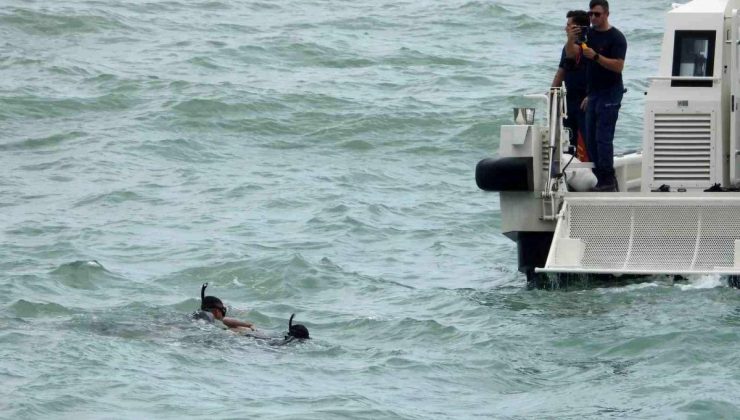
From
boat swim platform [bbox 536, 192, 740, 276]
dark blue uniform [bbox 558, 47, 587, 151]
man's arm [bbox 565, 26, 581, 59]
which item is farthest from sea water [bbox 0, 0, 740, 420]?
man's arm [bbox 565, 26, 581, 59]

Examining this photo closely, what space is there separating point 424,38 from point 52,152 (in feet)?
34.3

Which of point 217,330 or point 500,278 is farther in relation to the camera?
point 500,278

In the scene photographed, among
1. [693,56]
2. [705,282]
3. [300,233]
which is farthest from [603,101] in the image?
[300,233]

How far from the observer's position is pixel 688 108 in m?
13.6

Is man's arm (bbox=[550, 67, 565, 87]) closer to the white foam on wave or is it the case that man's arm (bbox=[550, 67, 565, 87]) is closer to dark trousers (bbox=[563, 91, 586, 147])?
dark trousers (bbox=[563, 91, 586, 147])

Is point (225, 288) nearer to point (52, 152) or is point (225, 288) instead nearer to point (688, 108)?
point (688, 108)

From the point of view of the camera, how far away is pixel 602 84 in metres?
13.6

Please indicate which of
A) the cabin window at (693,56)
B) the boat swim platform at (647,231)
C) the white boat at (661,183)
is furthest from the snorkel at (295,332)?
the cabin window at (693,56)

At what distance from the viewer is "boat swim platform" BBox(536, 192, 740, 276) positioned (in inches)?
506

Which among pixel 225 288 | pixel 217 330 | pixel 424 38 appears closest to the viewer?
pixel 217 330

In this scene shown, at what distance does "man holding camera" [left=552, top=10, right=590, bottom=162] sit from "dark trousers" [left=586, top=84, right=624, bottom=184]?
25 cm

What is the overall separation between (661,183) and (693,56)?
103cm

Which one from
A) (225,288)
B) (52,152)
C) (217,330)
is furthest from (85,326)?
(52,152)

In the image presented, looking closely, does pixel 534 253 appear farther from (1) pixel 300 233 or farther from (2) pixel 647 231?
(1) pixel 300 233
